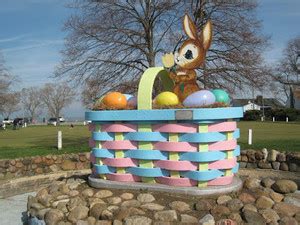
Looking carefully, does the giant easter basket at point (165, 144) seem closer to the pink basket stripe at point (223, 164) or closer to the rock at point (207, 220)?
the pink basket stripe at point (223, 164)

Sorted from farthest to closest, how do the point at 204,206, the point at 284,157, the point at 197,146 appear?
1. the point at 284,157
2. the point at 197,146
3. the point at 204,206

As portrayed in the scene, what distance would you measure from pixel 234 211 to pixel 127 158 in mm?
1942

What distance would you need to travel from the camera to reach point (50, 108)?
8994cm

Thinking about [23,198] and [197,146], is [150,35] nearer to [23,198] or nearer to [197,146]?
[23,198]

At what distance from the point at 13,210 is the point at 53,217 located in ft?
11.0

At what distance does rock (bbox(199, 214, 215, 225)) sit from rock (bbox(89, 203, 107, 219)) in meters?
1.37

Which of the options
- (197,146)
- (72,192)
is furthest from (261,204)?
(72,192)

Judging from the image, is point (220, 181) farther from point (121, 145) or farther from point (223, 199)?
point (121, 145)

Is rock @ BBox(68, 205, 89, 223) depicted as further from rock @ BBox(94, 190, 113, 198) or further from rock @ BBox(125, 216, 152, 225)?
rock @ BBox(125, 216, 152, 225)

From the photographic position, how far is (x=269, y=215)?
5.71 meters

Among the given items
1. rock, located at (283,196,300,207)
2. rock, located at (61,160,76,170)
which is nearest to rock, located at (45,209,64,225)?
rock, located at (283,196,300,207)

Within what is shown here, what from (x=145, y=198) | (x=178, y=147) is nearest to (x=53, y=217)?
(x=145, y=198)

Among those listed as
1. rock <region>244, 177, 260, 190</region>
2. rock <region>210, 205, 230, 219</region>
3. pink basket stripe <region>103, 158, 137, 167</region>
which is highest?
pink basket stripe <region>103, 158, 137, 167</region>

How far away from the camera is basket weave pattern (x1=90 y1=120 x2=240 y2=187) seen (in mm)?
6410
